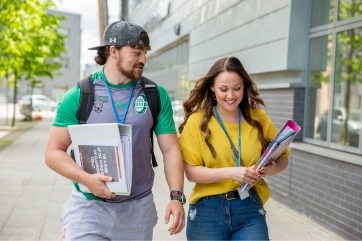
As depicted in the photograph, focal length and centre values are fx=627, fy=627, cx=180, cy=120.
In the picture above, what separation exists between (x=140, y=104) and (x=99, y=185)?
48cm

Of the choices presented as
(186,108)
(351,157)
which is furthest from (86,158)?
(351,157)

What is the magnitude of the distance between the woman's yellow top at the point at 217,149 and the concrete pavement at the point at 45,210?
337 centimetres

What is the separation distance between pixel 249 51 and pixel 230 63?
714 cm

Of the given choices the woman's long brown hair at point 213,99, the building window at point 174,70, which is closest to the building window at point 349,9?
the woman's long brown hair at point 213,99

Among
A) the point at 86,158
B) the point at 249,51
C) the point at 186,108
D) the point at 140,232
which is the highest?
the point at 249,51

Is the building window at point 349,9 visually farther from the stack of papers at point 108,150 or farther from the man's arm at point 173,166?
the stack of papers at point 108,150

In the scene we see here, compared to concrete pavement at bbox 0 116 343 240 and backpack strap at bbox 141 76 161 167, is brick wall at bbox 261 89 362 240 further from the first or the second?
backpack strap at bbox 141 76 161 167

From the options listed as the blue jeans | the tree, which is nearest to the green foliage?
the tree

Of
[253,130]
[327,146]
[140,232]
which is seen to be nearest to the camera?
[140,232]

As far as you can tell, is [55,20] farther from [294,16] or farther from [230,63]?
[230,63]

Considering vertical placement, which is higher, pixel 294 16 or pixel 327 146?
pixel 294 16

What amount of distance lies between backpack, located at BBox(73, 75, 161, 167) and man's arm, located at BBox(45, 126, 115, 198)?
12cm

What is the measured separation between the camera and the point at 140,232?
3.20 meters

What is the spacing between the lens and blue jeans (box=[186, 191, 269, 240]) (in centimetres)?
327
